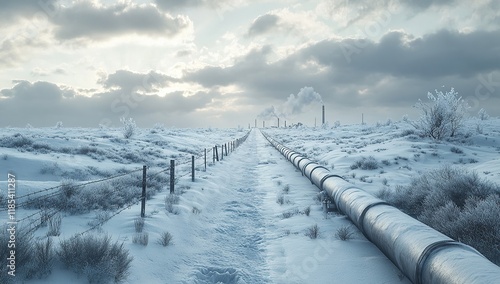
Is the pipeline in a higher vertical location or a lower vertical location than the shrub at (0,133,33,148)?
lower

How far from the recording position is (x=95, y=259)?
508 cm

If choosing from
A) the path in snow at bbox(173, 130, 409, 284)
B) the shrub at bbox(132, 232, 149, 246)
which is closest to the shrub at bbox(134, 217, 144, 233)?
the shrub at bbox(132, 232, 149, 246)

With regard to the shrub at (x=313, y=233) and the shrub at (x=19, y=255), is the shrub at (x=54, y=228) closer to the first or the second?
the shrub at (x=19, y=255)

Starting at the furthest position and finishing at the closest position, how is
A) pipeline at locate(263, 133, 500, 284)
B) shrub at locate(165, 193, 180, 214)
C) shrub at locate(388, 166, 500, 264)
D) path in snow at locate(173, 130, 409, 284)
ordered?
shrub at locate(165, 193, 180, 214), shrub at locate(388, 166, 500, 264), path in snow at locate(173, 130, 409, 284), pipeline at locate(263, 133, 500, 284)

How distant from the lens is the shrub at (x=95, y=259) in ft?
15.9

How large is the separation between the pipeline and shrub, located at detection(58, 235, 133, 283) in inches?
169

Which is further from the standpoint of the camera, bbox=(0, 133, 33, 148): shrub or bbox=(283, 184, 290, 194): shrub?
bbox=(0, 133, 33, 148): shrub

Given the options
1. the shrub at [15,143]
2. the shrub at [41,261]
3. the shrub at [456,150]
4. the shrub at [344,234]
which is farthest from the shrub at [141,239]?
the shrub at [456,150]

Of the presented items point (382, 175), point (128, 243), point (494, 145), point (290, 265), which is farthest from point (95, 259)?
point (494, 145)

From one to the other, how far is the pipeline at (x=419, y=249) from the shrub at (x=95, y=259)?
4300 millimetres

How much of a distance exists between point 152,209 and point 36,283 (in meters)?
4.77

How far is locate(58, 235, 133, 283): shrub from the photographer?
191 inches
